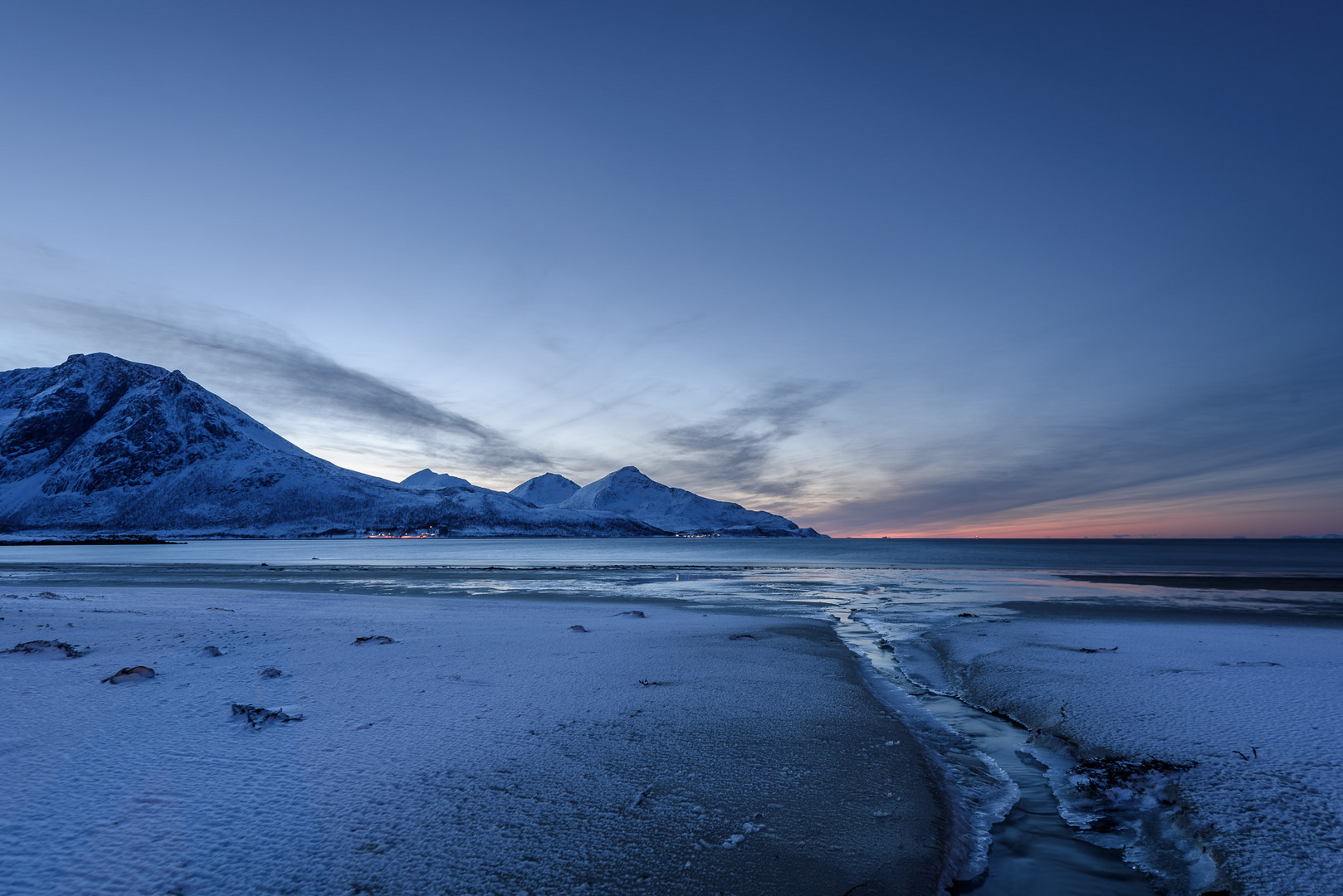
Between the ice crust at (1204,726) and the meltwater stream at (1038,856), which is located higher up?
the ice crust at (1204,726)

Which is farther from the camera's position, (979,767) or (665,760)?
(979,767)

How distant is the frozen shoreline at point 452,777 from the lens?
3.92m

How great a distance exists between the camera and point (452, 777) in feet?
17.5

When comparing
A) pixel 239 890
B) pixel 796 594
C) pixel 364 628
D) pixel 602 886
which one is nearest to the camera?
pixel 239 890

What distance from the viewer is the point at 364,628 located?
45.9 ft

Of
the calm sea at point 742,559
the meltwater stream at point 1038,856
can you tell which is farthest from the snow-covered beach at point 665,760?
the calm sea at point 742,559

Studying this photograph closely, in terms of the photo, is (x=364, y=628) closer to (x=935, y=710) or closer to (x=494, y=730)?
(x=494, y=730)

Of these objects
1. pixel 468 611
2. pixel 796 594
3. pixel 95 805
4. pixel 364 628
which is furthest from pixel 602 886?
pixel 796 594

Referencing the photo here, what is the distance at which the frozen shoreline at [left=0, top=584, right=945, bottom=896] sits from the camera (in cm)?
392

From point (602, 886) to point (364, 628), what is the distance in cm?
1237

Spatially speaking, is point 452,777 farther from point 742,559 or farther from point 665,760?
point 742,559

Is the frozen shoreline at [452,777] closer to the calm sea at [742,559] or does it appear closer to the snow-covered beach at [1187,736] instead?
the snow-covered beach at [1187,736]

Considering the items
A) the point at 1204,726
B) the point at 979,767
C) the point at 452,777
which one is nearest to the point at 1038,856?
the point at 979,767

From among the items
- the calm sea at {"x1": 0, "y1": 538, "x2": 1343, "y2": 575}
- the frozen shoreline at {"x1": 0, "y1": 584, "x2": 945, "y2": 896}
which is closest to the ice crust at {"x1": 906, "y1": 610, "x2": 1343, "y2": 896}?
the frozen shoreline at {"x1": 0, "y1": 584, "x2": 945, "y2": 896}
